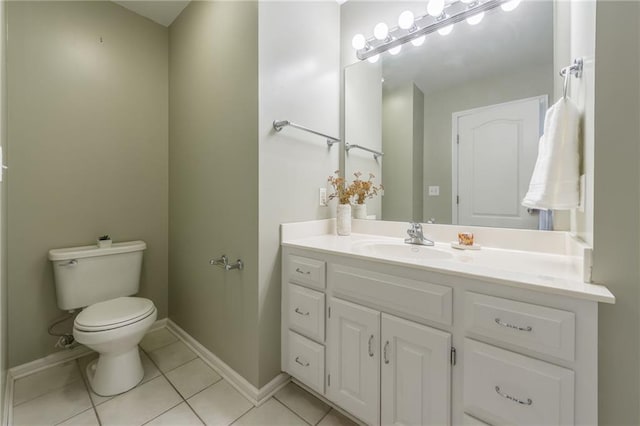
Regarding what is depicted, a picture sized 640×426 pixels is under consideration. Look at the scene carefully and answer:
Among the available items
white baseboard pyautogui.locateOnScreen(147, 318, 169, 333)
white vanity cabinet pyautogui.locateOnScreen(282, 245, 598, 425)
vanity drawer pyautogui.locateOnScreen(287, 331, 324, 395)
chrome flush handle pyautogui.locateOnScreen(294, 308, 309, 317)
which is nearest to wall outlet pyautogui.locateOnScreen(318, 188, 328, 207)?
white vanity cabinet pyautogui.locateOnScreen(282, 245, 598, 425)

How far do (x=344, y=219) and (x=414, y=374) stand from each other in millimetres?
909

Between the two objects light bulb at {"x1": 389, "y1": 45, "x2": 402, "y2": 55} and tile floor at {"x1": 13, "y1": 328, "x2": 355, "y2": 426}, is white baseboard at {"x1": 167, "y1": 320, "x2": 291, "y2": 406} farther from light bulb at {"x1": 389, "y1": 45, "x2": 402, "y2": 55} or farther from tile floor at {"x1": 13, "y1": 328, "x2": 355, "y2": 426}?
light bulb at {"x1": 389, "y1": 45, "x2": 402, "y2": 55}

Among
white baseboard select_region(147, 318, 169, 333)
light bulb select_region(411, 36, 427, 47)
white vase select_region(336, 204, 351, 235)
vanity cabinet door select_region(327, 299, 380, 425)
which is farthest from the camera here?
white baseboard select_region(147, 318, 169, 333)

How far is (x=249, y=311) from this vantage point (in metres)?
1.44

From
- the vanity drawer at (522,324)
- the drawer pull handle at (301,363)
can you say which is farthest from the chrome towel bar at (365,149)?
the drawer pull handle at (301,363)

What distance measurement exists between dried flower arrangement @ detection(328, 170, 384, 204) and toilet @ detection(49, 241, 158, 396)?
1.32m

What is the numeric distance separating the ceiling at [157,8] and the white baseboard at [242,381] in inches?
93.2

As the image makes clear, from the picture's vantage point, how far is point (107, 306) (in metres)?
1.56

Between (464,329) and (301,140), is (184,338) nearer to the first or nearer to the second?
(301,140)

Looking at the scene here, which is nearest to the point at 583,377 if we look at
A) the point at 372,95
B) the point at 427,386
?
the point at 427,386

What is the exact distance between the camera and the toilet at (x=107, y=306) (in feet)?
4.52

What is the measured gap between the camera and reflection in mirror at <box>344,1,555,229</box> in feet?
4.04

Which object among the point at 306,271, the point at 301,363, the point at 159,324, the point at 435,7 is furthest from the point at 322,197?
the point at 159,324

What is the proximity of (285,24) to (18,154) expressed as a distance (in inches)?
66.7
